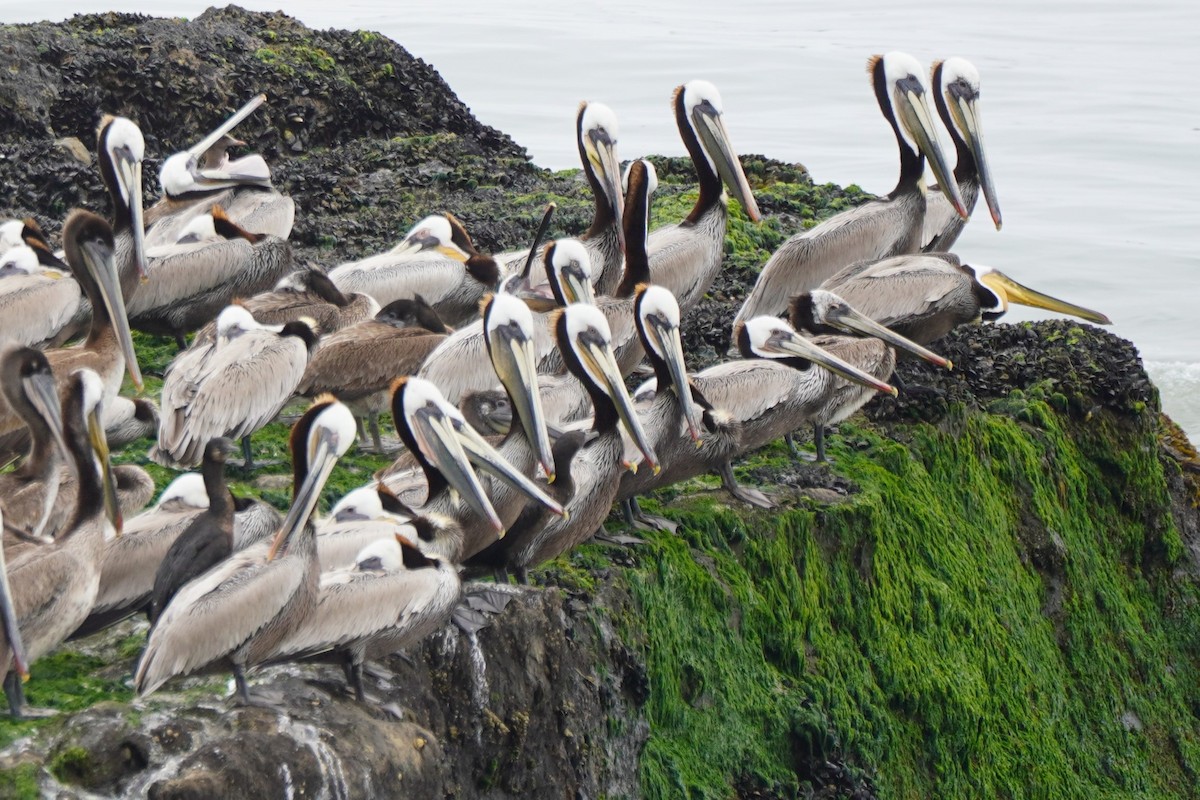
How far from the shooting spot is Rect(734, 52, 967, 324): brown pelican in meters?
8.69

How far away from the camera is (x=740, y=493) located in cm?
702

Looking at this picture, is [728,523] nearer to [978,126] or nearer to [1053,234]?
[978,126]

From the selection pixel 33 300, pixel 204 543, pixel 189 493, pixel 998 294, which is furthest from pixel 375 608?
pixel 998 294

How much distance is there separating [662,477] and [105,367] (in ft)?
7.29

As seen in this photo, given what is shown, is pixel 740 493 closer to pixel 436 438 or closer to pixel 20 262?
pixel 436 438

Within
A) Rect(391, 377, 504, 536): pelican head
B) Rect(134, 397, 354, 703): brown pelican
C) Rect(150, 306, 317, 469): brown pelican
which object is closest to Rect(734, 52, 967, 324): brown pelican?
Rect(150, 306, 317, 469): brown pelican

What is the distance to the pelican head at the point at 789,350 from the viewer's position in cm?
713

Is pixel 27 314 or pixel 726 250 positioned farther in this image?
pixel 726 250

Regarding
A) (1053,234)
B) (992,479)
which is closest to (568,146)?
(1053,234)

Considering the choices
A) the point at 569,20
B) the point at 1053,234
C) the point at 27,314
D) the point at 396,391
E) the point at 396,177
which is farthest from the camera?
the point at 569,20

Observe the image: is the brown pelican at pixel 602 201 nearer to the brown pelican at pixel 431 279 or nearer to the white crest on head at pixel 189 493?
the brown pelican at pixel 431 279

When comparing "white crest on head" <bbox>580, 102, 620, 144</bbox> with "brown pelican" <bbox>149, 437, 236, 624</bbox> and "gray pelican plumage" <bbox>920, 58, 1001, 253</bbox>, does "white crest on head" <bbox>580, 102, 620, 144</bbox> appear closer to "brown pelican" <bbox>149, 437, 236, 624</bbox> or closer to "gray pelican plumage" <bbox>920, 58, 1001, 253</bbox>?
"gray pelican plumage" <bbox>920, 58, 1001, 253</bbox>

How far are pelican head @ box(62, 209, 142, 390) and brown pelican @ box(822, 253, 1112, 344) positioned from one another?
132 inches

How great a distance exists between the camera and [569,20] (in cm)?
3027
